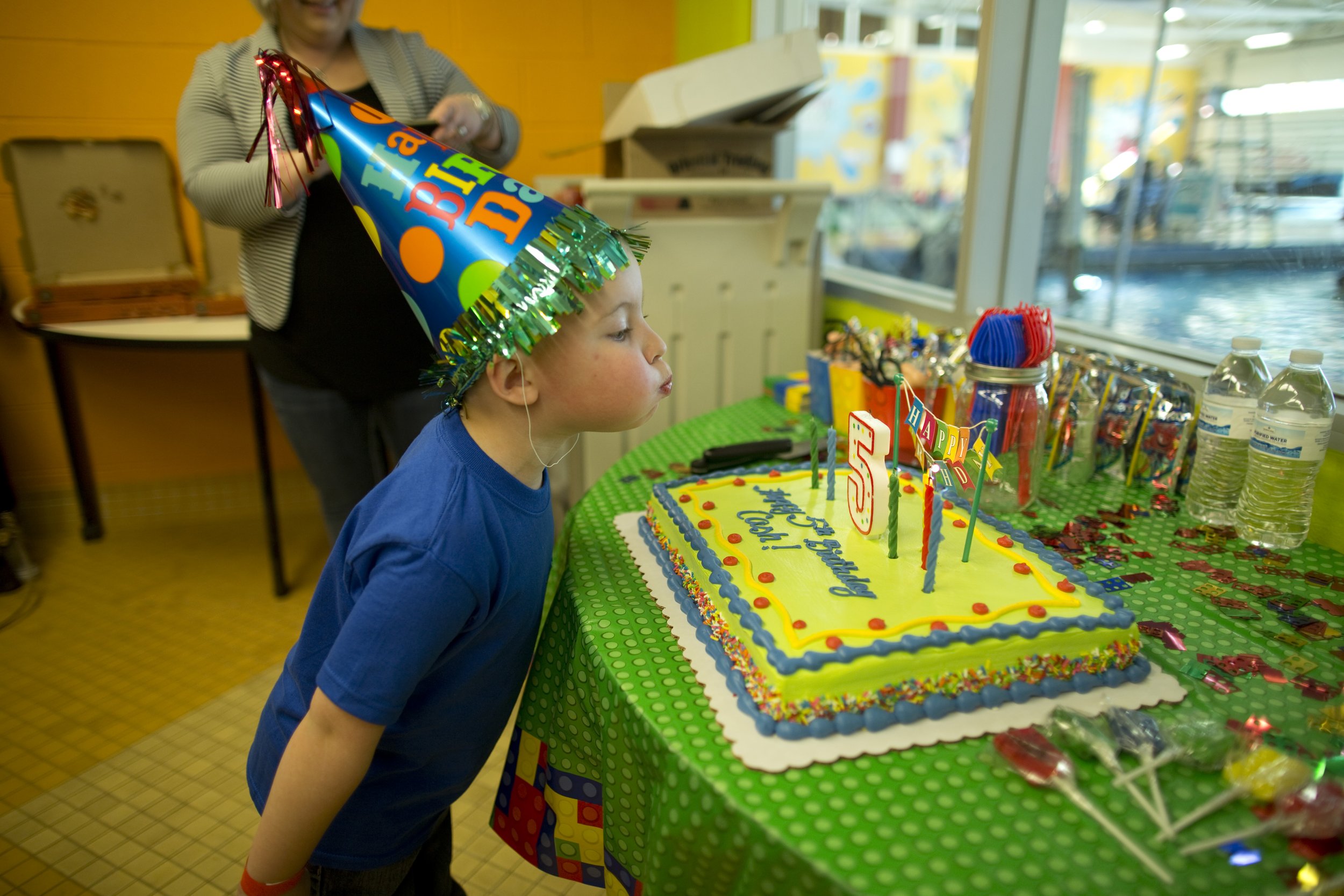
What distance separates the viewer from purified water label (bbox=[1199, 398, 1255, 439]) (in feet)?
3.63

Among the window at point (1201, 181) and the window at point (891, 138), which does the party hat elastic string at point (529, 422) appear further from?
the window at point (891, 138)

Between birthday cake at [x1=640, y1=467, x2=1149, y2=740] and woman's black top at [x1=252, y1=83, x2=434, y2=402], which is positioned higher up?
woman's black top at [x1=252, y1=83, x2=434, y2=402]

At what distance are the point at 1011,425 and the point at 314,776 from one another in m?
1.01

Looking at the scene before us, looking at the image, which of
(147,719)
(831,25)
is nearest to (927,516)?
(147,719)

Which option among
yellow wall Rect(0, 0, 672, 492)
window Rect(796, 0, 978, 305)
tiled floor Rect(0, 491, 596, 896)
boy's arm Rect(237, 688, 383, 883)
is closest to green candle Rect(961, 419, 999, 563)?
boy's arm Rect(237, 688, 383, 883)

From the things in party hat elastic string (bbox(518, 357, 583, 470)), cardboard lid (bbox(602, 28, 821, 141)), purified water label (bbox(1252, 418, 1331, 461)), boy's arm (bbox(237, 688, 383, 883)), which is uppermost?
cardboard lid (bbox(602, 28, 821, 141))

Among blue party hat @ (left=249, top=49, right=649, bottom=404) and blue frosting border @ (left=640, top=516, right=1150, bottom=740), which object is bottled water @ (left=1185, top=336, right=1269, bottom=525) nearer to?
blue frosting border @ (left=640, top=516, right=1150, bottom=740)

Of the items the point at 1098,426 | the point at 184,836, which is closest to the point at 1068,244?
the point at 1098,426

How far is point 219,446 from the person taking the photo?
125 inches

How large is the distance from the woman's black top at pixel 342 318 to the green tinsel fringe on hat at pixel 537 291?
88 centimetres

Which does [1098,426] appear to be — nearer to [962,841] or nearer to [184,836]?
[962,841]

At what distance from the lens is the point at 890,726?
0.73 metres

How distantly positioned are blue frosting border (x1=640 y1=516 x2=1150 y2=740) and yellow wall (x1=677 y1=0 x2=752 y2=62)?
243cm

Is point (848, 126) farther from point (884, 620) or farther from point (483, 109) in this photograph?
point (884, 620)
